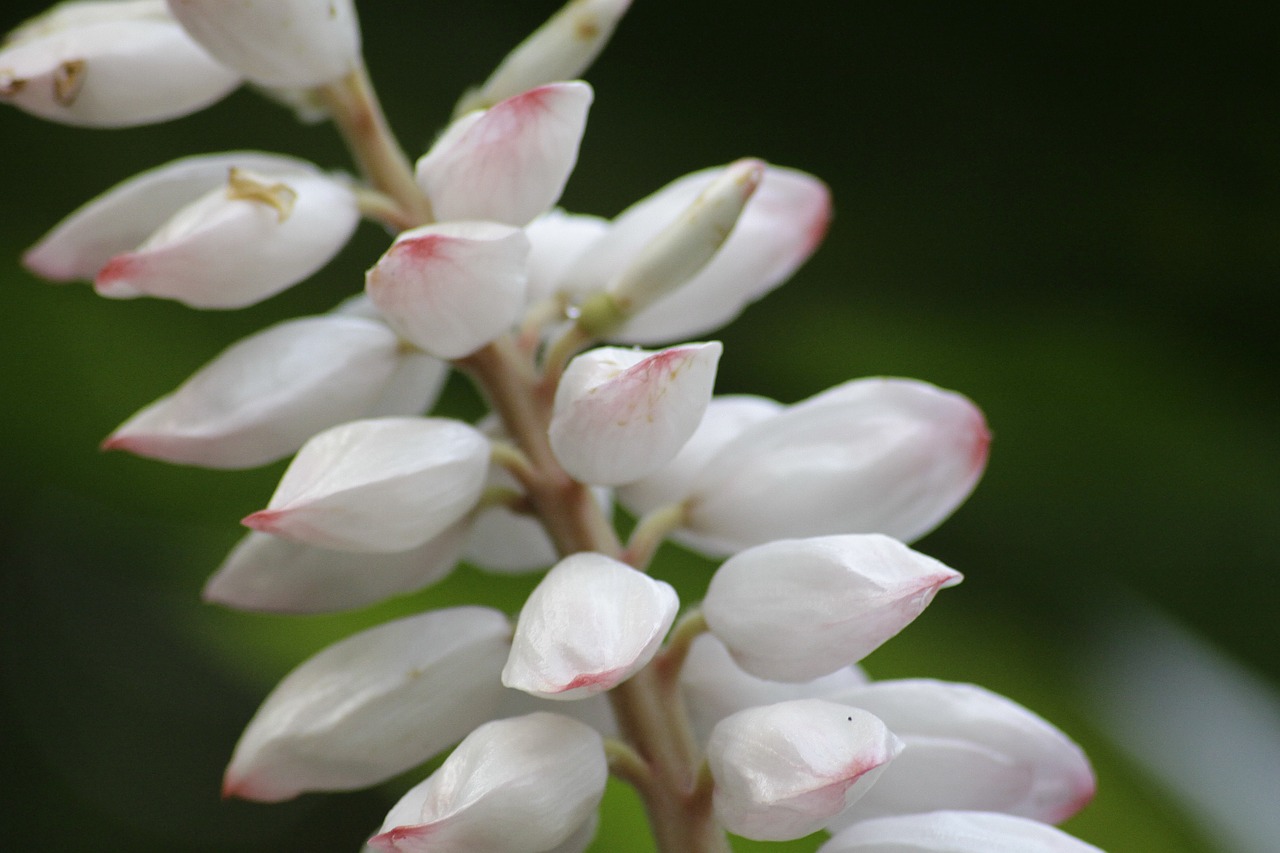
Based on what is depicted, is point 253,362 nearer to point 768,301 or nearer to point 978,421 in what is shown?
point 978,421

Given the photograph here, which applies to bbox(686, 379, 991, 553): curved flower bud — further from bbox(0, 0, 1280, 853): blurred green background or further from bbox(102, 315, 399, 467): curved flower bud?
bbox(0, 0, 1280, 853): blurred green background

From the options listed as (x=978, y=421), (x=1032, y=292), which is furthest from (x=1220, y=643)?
(x=978, y=421)

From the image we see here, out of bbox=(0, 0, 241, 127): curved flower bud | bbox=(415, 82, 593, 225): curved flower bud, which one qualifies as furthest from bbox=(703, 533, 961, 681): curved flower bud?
bbox=(0, 0, 241, 127): curved flower bud

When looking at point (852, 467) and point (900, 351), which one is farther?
point (900, 351)

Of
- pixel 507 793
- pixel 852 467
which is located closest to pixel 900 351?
pixel 852 467

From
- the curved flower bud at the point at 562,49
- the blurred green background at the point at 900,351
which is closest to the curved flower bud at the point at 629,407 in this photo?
the curved flower bud at the point at 562,49

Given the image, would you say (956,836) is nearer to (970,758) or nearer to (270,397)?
(970,758)
